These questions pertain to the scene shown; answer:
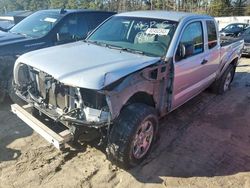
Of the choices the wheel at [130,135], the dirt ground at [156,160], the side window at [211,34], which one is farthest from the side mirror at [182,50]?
the dirt ground at [156,160]

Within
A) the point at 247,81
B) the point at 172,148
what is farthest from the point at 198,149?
the point at 247,81

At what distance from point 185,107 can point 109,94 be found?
3.17 m

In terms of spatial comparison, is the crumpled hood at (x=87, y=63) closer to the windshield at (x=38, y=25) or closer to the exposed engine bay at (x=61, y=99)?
the exposed engine bay at (x=61, y=99)

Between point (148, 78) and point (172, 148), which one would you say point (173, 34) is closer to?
point (148, 78)

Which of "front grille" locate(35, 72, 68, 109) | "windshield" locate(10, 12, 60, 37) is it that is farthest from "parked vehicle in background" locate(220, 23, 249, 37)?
"front grille" locate(35, 72, 68, 109)

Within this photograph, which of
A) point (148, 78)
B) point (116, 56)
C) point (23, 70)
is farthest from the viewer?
point (23, 70)

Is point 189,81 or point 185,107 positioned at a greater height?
point 189,81

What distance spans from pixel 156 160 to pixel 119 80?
4.54ft

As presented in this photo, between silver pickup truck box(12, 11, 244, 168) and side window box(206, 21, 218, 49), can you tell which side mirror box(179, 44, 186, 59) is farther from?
side window box(206, 21, 218, 49)

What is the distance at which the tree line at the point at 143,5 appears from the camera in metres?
38.6

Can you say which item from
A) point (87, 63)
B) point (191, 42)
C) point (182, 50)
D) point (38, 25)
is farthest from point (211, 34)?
point (38, 25)

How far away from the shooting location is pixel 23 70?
4.20 meters

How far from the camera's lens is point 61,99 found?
3520 millimetres

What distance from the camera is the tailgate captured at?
3267 millimetres
